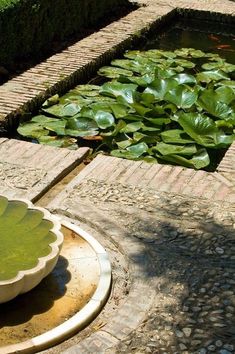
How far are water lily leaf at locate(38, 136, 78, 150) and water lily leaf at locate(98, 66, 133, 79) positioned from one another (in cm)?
182

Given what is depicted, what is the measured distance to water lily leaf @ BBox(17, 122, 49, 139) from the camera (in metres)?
6.64

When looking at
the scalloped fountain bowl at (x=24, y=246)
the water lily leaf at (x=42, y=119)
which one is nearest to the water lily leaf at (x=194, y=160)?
the water lily leaf at (x=42, y=119)

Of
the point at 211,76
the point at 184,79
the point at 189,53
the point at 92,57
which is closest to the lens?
the point at 184,79

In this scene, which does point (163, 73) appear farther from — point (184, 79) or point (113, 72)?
point (113, 72)

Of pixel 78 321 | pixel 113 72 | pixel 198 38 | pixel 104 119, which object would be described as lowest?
pixel 198 38

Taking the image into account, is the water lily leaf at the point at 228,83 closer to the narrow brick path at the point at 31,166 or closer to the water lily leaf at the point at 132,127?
the water lily leaf at the point at 132,127

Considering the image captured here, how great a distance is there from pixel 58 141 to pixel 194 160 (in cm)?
129

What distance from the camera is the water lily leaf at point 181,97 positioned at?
23.1ft

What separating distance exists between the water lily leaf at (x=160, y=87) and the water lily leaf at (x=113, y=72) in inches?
35.9

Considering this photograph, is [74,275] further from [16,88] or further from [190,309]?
[16,88]

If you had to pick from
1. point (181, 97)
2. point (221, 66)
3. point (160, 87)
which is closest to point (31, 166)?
point (181, 97)

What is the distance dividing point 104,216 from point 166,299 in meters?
1.02

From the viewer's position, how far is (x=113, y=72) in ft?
27.3

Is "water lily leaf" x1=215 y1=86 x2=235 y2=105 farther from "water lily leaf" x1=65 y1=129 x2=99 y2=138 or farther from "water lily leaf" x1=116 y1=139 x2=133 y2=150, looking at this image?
"water lily leaf" x1=65 y1=129 x2=99 y2=138
